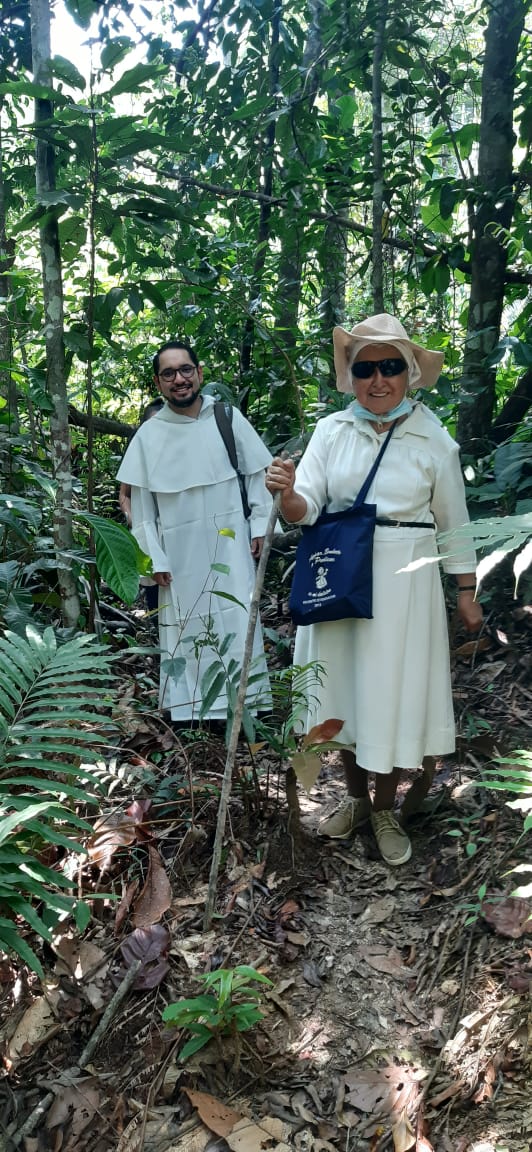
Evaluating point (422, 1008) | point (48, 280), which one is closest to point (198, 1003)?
point (422, 1008)

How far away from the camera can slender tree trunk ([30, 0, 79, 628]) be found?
3.27 m

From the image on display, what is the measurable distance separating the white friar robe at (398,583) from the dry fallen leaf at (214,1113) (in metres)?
1.18

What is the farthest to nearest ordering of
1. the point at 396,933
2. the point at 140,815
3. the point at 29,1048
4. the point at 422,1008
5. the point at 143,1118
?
the point at 140,815, the point at 396,933, the point at 422,1008, the point at 29,1048, the point at 143,1118

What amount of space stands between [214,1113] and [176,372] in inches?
119

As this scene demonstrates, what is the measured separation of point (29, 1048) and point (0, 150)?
542 cm

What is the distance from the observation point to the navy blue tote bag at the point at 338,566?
113 inches

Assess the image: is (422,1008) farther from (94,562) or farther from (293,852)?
(94,562)

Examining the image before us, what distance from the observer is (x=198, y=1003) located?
6.77ft

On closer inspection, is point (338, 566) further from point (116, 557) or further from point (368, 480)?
point (116, 557)

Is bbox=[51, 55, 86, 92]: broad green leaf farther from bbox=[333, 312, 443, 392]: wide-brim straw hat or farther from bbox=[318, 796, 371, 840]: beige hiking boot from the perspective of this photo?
bbox=[318, 796, 371, 840]: beige hiking boot

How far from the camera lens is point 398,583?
2.90 m

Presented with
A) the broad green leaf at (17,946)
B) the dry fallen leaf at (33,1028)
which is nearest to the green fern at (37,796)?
the broad green leaf at (17,946)

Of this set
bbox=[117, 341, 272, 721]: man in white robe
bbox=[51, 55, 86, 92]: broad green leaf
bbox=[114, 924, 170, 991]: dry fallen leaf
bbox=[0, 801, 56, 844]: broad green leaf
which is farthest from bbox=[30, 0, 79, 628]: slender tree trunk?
bbox=[0, 801, 56, 844]: broad green leaf

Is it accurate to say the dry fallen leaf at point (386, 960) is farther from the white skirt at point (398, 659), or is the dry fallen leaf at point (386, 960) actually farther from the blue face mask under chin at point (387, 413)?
the blue face mask under chin at point (387, 413)
